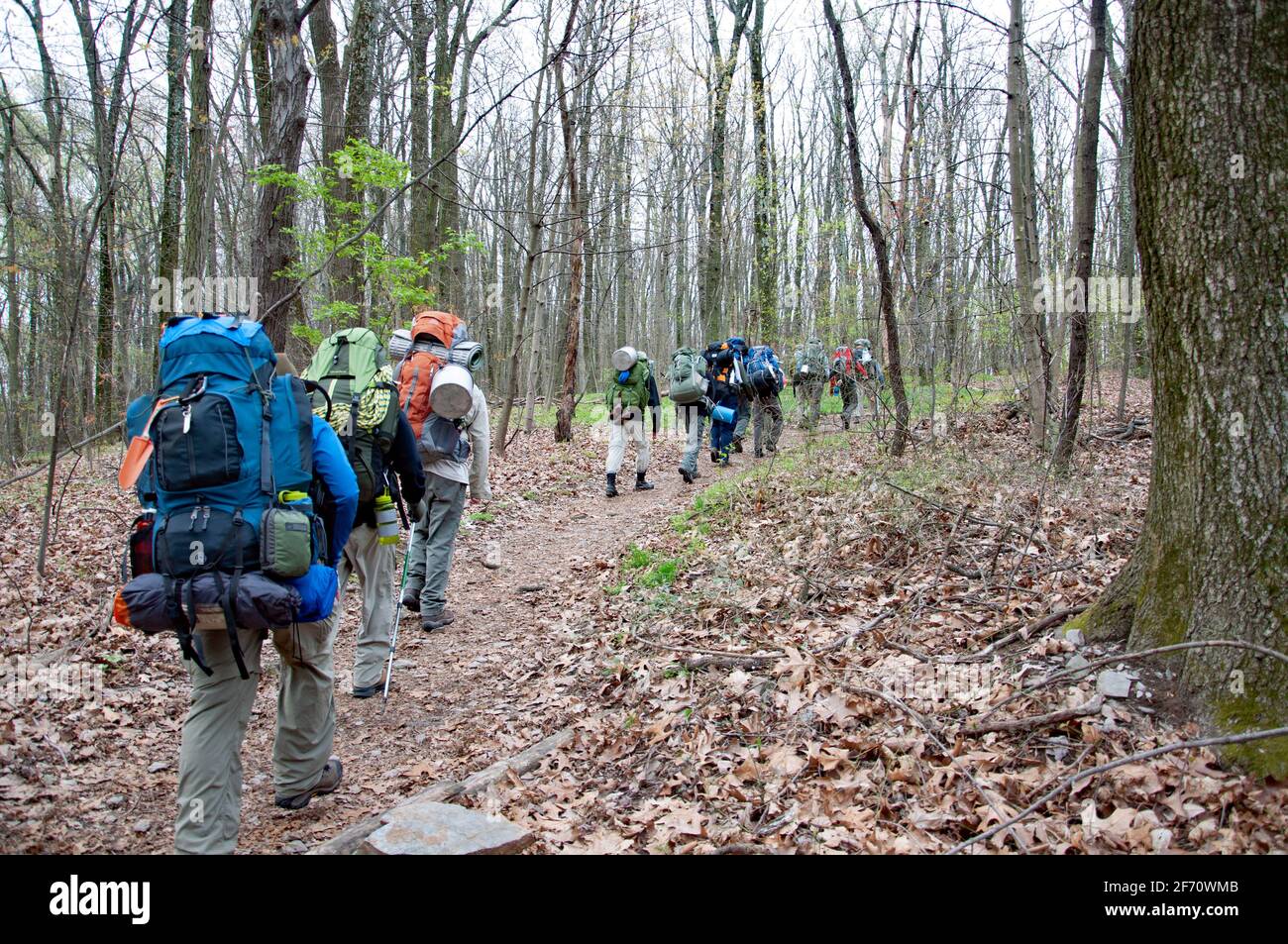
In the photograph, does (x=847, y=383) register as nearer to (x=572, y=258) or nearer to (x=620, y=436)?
(x=620, y=436)

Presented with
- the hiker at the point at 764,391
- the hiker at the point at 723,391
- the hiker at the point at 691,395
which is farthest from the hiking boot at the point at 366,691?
the hiker at the point at 764,391

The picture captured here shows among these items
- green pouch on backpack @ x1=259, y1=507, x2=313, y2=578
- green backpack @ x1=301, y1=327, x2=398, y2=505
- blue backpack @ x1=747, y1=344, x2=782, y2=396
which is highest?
blue backpack @ x1=747, y1=344, x2=782, y2=396

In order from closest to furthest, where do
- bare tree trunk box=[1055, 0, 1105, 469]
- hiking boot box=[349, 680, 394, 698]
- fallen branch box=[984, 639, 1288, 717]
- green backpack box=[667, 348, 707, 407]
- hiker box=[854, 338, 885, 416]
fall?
fallen branch box=[984, 639, 1288, 717] → hiking boot box=[349, 680, 394, 698] → bare tree trunk box=[1055, 0, 1105, 469] → hiker box=[854, 338, 885, 416] → green backpack box=[667, 348, 707, 407]

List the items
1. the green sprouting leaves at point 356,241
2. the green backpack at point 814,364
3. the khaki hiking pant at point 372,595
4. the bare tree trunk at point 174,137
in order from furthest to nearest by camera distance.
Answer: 1. the green backpack at point 814,364
2. the bare tree trunk at point 174,137
3. the green sprouting leaves at point 356,241
4. the khaki hiking pant at point 372,595

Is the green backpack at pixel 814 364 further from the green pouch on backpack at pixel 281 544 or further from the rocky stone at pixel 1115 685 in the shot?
the green pouch on backpack at pixel 281 544

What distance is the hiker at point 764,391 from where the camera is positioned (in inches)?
517

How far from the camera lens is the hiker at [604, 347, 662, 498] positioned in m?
11.8

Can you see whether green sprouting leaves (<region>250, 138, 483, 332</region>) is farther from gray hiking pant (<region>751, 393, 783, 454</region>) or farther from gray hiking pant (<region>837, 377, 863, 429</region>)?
gray hiking pant (<region>837, 377, 863, 429</region>)

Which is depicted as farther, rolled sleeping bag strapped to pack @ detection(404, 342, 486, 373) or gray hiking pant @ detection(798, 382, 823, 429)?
gray hiking pant @ detection(798, 382, 823, 429)

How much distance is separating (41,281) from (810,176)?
27.9 m

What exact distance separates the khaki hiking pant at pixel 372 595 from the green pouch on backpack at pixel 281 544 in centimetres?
190

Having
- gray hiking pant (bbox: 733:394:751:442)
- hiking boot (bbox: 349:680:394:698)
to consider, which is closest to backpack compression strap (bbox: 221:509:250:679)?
hiking boot (bbox: 349:680:394:698)

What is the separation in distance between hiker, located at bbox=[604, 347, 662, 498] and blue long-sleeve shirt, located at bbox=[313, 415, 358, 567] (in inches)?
313

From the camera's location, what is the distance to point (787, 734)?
3.96m
